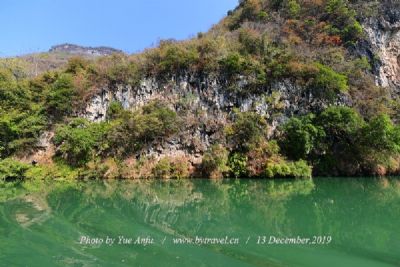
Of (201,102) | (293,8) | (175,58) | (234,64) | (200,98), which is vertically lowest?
(201,102)

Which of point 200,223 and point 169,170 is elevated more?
point 169,170

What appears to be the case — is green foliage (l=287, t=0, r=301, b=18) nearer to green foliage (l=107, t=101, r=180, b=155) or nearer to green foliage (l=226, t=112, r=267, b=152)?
green foliage (l=226, t=112, r=267, b=152)

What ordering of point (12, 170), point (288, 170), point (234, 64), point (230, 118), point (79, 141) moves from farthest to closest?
point (234, 64) < point (230, 118) < point (79, 141) < point (12, 170) < point (288, 170)

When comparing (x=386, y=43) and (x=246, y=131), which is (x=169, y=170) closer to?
(x=246, y=131)

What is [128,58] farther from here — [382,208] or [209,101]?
[382,208]

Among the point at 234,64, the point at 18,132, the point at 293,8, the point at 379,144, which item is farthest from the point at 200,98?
the point at 293,8

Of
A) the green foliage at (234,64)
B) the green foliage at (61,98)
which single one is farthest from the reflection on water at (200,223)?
the green foliage at (234,64)

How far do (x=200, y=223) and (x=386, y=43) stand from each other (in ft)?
115

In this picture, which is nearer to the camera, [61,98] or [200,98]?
[61,98]

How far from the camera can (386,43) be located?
126 ft

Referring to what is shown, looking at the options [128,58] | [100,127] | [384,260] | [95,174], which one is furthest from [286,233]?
[128,58]

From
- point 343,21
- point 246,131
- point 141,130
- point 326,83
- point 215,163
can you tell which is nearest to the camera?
point 215,163

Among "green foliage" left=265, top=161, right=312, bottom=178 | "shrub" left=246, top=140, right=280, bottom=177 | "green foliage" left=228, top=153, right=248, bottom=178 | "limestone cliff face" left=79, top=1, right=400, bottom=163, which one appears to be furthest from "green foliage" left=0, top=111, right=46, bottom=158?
"green foliage" left=265, top=161, right=312, bottom=178

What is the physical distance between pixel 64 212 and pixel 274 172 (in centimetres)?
1508
